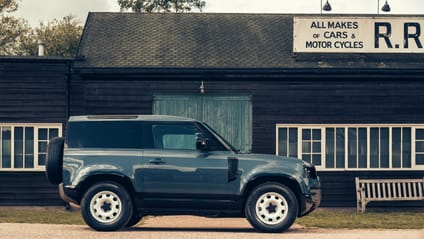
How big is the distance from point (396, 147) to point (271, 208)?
10045 mm

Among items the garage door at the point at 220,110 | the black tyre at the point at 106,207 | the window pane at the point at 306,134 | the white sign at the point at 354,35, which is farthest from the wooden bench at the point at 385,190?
the black tyre at the point at 106,207

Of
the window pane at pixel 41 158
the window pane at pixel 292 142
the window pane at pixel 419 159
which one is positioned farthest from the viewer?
the window pane at pixel 419 159

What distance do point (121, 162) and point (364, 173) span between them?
10.6m

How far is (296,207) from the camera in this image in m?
16.8

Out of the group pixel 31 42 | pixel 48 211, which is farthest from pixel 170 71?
pixel 31 42

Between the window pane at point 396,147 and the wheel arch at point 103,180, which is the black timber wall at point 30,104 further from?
the wheel arch at point 103,180

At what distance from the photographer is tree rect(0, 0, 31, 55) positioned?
61.8 m

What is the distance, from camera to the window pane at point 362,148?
26.1m

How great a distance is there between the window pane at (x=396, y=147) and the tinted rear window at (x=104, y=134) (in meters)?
10.6

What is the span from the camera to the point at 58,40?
62688 mm

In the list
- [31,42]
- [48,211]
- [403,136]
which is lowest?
[48,211]

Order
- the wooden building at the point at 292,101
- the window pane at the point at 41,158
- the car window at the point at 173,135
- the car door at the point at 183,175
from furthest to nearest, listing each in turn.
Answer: the window pane at the point at 41,158 → the wooden building at the point at 292,101 → the car window at the point at 173,135 → the car door at the point at 183,175

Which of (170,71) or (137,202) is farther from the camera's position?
(170,71)

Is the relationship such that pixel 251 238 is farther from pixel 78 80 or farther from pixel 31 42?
pixel 31 42
